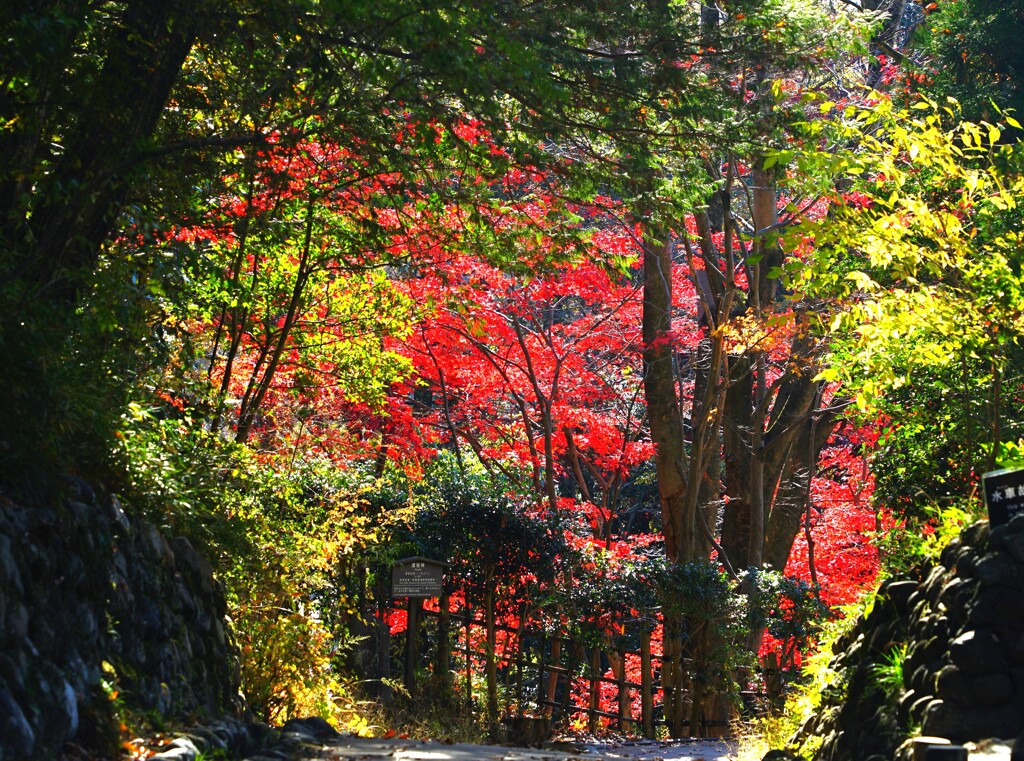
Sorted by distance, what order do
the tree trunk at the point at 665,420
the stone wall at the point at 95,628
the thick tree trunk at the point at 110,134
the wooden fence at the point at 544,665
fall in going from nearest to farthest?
the stone wall at the point at 95,628 → the thick tree trunk at the point at 110,134 → the wooden fence at the point at 544,665 → the tree trunk at the point at 665,420

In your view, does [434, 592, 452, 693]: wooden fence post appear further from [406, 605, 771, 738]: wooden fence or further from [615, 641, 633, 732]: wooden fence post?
[615, 641, 633, 732]: wooden fence post

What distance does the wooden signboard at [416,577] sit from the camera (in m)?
12.3

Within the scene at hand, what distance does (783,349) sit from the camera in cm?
1567

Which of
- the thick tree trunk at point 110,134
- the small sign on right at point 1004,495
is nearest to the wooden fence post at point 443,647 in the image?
the thick tree trunk at point 110,134

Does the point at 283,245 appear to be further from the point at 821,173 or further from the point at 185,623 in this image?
the point at 821,173

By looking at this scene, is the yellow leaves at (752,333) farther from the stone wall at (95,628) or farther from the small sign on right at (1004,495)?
the stone wall at (95,628)

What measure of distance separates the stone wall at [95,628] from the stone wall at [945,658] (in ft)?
13.0

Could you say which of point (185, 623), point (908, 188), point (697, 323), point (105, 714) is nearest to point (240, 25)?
point (185, 623)

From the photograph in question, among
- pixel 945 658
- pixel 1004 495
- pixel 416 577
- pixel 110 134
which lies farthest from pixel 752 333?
pixel 110 134

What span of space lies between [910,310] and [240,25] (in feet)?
16.4

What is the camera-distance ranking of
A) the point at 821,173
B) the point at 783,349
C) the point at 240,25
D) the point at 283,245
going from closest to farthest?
the point at 240,25, the point at 821,173, the point at 283,245, the point at 783,349

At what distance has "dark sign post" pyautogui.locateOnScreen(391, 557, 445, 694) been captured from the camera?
12352 mm

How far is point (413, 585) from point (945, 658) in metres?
7.54

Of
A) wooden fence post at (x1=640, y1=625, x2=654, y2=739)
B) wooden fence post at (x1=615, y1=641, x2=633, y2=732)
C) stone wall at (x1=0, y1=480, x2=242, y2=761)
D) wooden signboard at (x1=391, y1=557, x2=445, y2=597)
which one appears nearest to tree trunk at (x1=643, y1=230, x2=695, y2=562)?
wooden fence post at (x1=640, y1=625, x2=654, y2=739)
